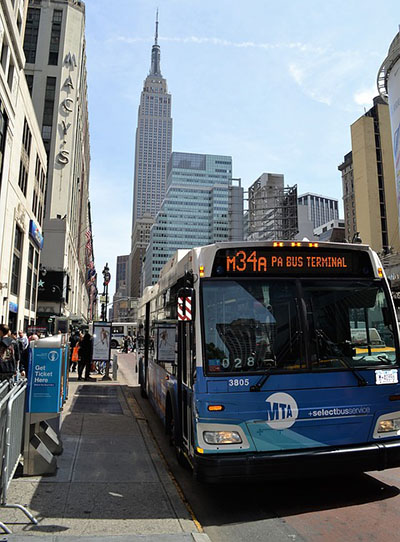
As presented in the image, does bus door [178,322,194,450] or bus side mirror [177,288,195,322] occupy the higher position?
bus side mirror [177,288,195,322]

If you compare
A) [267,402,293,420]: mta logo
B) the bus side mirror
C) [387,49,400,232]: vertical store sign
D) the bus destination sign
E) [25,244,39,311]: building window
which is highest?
[387,49,400,232]: vertical store sign

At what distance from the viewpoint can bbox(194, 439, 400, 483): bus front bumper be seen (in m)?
4.30

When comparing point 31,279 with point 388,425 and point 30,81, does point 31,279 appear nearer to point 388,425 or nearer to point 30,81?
point 30,81

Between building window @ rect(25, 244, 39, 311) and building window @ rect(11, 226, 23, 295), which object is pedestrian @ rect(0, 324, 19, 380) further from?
building window @ rect(25, 244, 39, 311)

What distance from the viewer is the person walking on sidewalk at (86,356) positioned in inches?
675

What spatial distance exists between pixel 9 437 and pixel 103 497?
1314mm

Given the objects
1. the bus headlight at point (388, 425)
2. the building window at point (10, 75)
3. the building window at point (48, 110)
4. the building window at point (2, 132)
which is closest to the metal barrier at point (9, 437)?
the bus headlight at point (388, 425)

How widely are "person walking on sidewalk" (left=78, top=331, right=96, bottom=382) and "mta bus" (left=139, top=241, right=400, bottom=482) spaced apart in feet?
41.3

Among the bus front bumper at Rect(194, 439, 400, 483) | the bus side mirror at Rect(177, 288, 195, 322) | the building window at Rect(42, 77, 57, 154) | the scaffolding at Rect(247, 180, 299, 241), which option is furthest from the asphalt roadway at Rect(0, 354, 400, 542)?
the building window at Rect(42, 77, 57, 154)

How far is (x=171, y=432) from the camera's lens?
701cm

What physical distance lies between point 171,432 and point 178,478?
1179mm

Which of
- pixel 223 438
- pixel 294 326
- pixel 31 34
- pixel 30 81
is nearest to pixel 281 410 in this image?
pixel 223 438

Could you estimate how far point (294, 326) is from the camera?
4.84 meters

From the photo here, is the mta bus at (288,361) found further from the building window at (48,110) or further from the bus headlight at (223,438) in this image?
the building window at (48,110)
